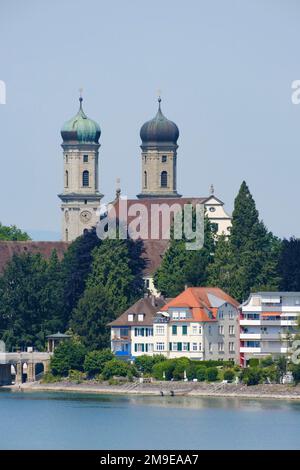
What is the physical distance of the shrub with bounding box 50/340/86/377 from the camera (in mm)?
159000

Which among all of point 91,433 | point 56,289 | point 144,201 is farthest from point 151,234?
point 91,433

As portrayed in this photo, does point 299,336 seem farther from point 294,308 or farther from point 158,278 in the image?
point 158,278

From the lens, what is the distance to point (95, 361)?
15750cm

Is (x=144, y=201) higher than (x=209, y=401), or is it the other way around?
(x=144, y=201)

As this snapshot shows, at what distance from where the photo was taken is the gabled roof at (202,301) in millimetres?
159125

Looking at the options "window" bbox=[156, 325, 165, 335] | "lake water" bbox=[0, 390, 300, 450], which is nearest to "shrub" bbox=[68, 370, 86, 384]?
"window" bbox=[156, 325, 165, 335]

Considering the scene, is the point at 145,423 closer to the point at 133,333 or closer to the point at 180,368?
the point at 180,368

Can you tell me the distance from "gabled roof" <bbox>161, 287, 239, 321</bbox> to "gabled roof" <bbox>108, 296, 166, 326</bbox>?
934mm

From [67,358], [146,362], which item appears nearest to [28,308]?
[67,358]

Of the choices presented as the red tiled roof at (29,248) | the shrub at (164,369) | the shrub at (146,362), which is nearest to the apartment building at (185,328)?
the shrub at (146,362)

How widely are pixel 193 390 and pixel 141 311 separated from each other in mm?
10603

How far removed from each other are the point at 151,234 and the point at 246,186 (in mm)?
18215

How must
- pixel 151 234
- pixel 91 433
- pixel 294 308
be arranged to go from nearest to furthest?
pixel 91 433
pixel 294 308
pixel 151 234

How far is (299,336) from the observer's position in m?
154
